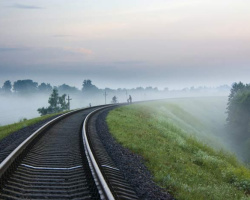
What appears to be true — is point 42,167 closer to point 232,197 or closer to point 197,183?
point 197,183

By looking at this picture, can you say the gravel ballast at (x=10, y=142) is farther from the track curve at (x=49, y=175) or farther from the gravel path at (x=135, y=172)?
the gravel path at (x=135, y=172)

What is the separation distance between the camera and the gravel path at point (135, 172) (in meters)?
7.64

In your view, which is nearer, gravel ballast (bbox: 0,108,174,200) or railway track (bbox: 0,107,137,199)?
railway track (bbox: 0,107,137,199)

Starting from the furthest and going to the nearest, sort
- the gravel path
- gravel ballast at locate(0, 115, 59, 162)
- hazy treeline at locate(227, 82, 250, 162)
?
hazy treeline at locate(227, 82, 250, 162) < gravel ballast at locate(0, 115, 59, 162) < the gravel path

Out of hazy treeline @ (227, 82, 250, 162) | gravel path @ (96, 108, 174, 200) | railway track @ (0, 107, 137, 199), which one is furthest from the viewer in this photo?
hazy treeline @ (227, 82, 250, 162)

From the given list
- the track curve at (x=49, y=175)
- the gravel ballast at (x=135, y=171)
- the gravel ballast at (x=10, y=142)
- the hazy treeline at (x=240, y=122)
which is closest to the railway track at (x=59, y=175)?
the track curve at (x=49, y=175)

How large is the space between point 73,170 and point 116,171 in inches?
52.0

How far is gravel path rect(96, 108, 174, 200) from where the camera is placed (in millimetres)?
7645

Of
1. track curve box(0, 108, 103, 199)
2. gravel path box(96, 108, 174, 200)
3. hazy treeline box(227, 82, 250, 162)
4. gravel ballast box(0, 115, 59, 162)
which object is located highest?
gravel ballast box(0, 115, 59, 162)

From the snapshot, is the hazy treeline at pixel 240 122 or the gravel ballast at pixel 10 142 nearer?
the gravel ballast at pixel 10 142

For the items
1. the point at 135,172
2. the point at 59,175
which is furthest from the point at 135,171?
the point at 59,175

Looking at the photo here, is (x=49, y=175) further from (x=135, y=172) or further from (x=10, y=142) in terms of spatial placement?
(x=10, y=142)

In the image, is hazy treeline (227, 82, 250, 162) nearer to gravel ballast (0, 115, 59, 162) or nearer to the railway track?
gravel ballast (0, 115, 59, 162)

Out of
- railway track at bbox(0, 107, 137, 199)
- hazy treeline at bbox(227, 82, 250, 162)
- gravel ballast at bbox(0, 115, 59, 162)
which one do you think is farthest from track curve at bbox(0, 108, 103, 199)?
hazy treeline at bbox(227, 82, 250, 162)
